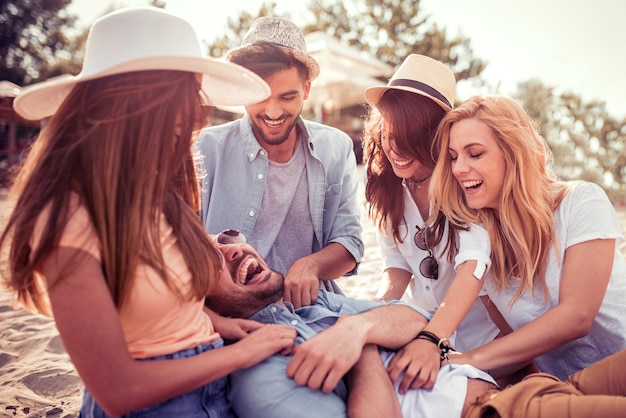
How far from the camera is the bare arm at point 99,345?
1386 mm

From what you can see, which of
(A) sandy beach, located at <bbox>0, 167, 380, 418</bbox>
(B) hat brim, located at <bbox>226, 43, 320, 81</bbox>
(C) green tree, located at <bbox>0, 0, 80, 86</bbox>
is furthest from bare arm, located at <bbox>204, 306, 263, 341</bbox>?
(C) green tree, located at <bbox>0, 0, 80, 86</bbox>

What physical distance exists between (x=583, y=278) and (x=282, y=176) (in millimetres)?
1918

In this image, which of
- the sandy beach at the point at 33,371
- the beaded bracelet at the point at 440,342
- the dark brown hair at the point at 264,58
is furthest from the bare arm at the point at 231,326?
the dark brown hair at the point at 264,58

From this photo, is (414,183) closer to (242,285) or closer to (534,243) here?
(534,243)

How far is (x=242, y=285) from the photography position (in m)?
2.28

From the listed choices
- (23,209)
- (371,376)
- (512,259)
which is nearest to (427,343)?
(371,376)

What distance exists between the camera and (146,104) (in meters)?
1.59

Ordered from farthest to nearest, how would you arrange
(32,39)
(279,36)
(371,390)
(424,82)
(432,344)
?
(32,39)
(279,36)
(424,82)
(432,344)
(371,390)

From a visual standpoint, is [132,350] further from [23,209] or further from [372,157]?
[372,157]

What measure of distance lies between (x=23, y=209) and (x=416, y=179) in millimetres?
2374

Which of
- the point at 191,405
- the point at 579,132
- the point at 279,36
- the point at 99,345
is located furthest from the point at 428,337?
the point at 579,132

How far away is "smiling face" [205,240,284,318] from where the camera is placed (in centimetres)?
223

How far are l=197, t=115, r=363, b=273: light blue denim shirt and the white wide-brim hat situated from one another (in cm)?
159

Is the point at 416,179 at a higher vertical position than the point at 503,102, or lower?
lower
